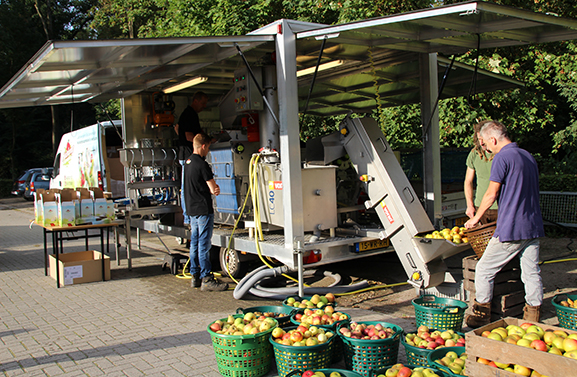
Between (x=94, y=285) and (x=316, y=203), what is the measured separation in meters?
3.82

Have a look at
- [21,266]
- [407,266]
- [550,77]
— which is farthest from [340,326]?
[550,77]

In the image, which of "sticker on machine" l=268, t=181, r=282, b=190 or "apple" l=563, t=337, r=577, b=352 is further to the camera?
"sticker on machine" l=268, t=181, r=282, b=190

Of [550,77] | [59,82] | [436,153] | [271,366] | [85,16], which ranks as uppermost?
[85,16]

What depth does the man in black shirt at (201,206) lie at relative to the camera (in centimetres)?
686

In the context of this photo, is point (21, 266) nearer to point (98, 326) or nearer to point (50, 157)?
point (98, 326)

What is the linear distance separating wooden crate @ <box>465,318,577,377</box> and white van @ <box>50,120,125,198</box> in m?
11.1

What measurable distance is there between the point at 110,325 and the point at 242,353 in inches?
91.7

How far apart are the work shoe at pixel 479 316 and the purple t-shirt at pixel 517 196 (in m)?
0.73

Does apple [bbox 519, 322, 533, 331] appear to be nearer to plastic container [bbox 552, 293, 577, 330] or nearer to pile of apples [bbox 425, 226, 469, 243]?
plastic container [bbox 552, 293, 577, 330]

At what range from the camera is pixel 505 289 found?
196 inches

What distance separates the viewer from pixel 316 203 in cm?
621

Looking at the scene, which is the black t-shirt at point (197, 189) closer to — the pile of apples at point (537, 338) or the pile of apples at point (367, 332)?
the pile of apples at point (367, 332)

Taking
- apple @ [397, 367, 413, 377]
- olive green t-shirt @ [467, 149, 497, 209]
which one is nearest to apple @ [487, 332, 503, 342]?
apple @ [397, 367, 413, 377]

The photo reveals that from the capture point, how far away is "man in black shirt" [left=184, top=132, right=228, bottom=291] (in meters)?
6.86
